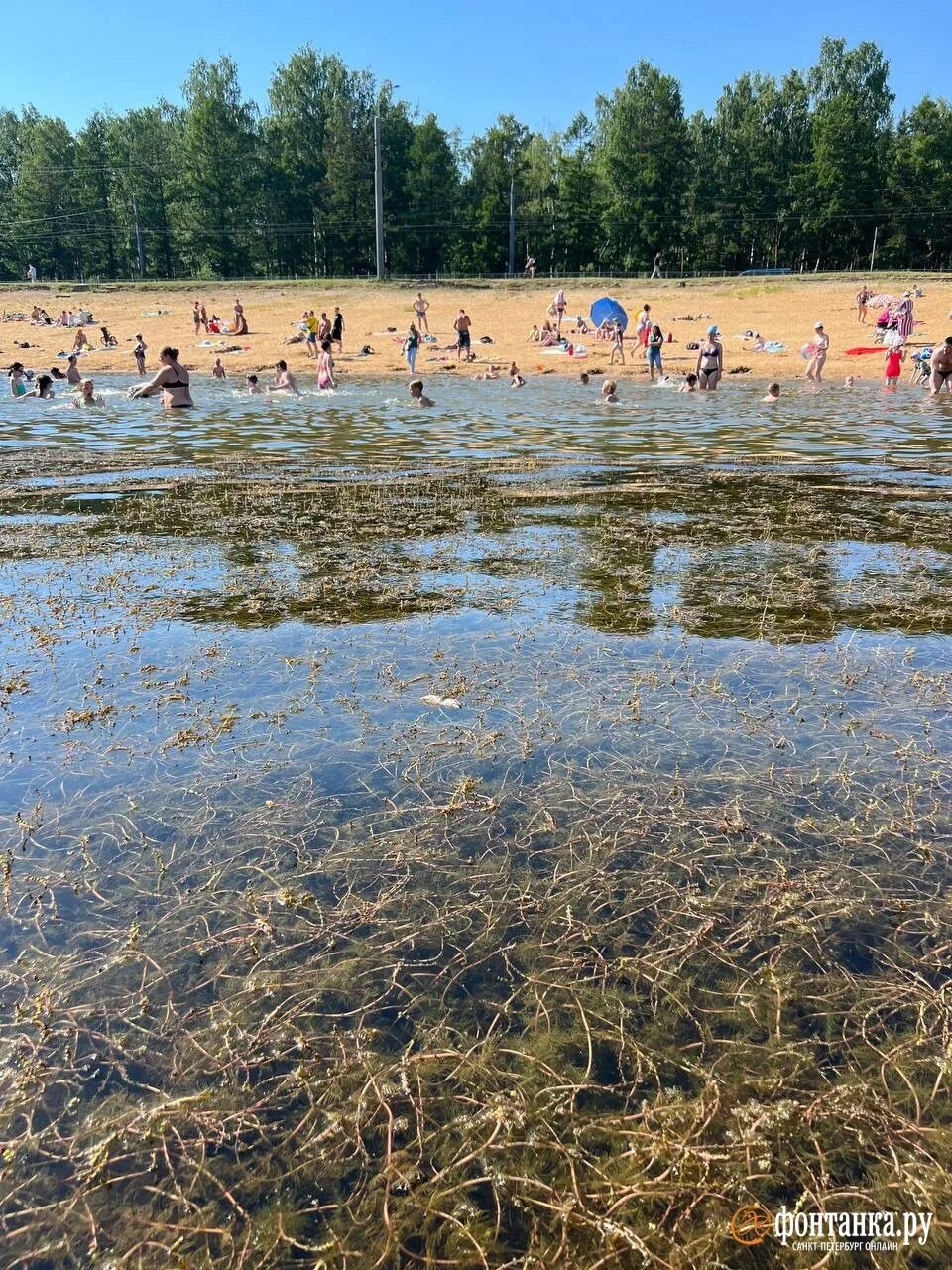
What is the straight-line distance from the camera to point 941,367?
25594 millimetres

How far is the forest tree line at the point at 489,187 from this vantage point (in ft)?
285

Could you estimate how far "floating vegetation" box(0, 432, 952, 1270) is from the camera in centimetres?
A: 247

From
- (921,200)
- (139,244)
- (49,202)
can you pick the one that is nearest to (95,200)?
(49,202)

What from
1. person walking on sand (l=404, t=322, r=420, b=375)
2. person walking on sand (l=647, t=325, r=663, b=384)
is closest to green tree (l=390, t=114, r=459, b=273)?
person walking on sand (l=404, t=322, r=420, b=375)

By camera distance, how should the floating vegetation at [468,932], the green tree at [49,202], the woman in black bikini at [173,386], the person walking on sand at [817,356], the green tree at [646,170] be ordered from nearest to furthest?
the floating vegetation at [468,932] < the woman in black bikini at [173,386] < the person walking on sand at [817,356] < the green tree at [646,170] < the green tree at [49,202]

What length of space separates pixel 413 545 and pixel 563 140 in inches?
4563

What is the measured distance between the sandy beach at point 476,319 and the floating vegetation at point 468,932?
28.4 metres

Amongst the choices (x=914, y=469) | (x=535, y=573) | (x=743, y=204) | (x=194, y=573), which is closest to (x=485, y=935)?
(x=535, y=573)

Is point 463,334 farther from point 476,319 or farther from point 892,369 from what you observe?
point 892,369

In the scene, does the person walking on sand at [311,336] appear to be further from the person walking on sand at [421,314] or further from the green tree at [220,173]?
the green tree at [220,173]

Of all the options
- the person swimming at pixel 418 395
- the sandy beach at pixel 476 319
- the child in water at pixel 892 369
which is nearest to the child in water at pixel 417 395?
the person swimming at pixel 418 395

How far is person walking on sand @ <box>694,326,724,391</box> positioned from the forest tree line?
68.0m

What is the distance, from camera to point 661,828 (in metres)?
4.14

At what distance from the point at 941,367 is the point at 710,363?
6916mm
